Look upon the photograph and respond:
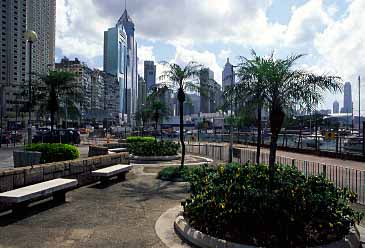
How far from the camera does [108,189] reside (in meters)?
10.7

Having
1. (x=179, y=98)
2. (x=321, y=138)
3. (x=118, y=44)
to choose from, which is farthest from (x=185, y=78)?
(x=118, y=44)

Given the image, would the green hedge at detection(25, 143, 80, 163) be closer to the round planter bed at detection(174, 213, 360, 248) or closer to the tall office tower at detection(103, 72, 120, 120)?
the round planter bed at detection(174, 213, 360, 248)

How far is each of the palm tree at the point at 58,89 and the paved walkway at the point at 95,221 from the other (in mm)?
10886

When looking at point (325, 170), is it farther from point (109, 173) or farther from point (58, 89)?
point (58, 89)

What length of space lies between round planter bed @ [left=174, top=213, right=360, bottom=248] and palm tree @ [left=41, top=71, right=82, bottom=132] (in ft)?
50.5

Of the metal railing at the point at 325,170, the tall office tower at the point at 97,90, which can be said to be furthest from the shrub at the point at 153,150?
the tall office tower at the point at 97,90

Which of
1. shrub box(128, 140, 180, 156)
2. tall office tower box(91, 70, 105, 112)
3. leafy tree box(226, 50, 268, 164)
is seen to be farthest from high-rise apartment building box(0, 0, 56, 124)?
tall office tower box(91, 70, 105, 112)

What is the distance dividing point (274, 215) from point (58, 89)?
18100mm

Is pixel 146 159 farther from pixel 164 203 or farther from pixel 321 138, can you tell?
pixel 321 138

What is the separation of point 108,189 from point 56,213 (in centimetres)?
308

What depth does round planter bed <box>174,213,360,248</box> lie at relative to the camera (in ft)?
17.5

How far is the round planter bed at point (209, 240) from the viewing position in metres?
5.33

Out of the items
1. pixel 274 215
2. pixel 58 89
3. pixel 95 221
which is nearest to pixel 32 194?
pixel 95 221

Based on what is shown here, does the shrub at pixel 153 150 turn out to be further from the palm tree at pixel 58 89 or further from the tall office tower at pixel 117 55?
the tall office tower at pixel 117 55
